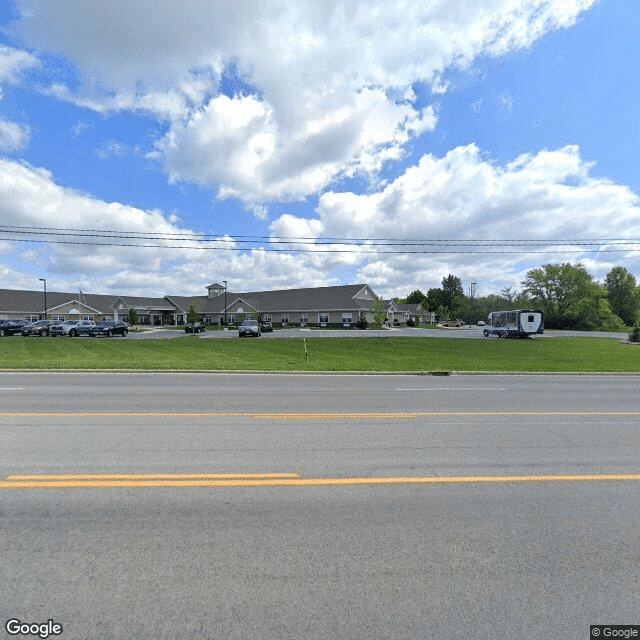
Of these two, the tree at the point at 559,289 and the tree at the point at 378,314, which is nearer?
the tree at the point at 378,314

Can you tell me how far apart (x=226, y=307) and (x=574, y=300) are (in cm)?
6812

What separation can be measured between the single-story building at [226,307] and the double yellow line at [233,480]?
52.6m

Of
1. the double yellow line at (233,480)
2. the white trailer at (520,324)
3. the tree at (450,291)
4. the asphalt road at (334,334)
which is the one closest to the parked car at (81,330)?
the asphalt road at (334,334)

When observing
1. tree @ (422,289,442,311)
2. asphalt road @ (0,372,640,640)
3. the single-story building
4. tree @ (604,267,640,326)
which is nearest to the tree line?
tree @ (604,267,640,326)

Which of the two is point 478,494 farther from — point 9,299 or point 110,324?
point 9,299

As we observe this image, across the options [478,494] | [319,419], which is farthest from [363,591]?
[319,419]

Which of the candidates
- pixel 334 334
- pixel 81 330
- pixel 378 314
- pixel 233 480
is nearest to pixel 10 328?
pixel 81 330

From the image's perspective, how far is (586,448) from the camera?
5621 millimetres

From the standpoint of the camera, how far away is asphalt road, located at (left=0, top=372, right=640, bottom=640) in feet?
7.98

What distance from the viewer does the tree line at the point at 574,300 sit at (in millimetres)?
70000

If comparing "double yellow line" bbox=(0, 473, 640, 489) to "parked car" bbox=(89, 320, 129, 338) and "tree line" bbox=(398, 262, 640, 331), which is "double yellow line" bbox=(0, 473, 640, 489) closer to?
"parked car" bbox=(89, 320, 129, 338)

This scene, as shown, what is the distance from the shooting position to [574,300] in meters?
73.7

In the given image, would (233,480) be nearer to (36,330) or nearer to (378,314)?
(36,330)

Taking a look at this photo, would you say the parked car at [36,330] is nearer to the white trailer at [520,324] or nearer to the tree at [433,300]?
the white trailer at [520,324]
